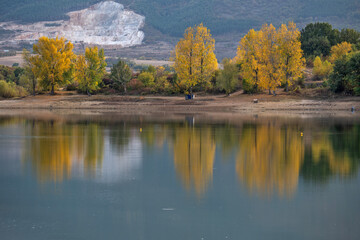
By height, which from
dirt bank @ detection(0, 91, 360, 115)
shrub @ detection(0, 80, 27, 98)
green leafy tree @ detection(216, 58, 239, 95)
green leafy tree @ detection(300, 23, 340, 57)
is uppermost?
green leafy tree @ detection(300, 23, 340, 57)

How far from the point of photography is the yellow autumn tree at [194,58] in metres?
60.9

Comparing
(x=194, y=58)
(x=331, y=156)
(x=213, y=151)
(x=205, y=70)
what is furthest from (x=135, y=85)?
(x=331, y=156)

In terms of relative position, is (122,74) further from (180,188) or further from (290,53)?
(180,188)

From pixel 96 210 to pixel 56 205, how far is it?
1.21 meters

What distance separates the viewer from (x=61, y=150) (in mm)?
22875

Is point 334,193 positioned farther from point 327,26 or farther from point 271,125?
point 327,26

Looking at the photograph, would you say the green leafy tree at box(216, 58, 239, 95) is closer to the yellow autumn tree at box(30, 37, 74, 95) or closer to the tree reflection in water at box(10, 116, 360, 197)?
the yellow autumn tree at box(30, 37, 74, 95)

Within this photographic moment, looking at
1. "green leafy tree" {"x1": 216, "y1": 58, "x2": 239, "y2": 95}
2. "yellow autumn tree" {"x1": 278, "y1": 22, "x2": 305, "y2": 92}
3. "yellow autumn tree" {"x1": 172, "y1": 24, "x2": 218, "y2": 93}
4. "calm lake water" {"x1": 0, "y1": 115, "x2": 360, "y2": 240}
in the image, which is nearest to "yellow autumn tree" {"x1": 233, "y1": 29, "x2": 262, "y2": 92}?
"green leafy tree" {"x1": 216, "y1": 58, "x2": 239, "y2": 95}

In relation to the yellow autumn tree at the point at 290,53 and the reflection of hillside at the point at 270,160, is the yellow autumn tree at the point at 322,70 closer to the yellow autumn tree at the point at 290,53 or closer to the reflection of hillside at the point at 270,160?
the yellow autumn tree at the point at 290,53

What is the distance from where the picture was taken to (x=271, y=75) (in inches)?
2274

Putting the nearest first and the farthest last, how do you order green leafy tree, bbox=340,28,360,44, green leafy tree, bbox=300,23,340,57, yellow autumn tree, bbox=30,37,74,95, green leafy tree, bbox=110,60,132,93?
yellow autumn tree, bbox=30,37,74,95
green leafy tree, bbox=110,60,132,93
green leafy tree, bbox=300,23,340,57
green leafy tree, bbox=340,28,360,44

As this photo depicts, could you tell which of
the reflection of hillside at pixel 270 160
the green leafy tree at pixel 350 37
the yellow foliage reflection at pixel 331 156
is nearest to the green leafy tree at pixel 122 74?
the green leafy tree at pixel 350 37

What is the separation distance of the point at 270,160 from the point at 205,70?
42424mm

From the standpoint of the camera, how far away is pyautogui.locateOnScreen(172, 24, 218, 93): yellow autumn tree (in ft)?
200
